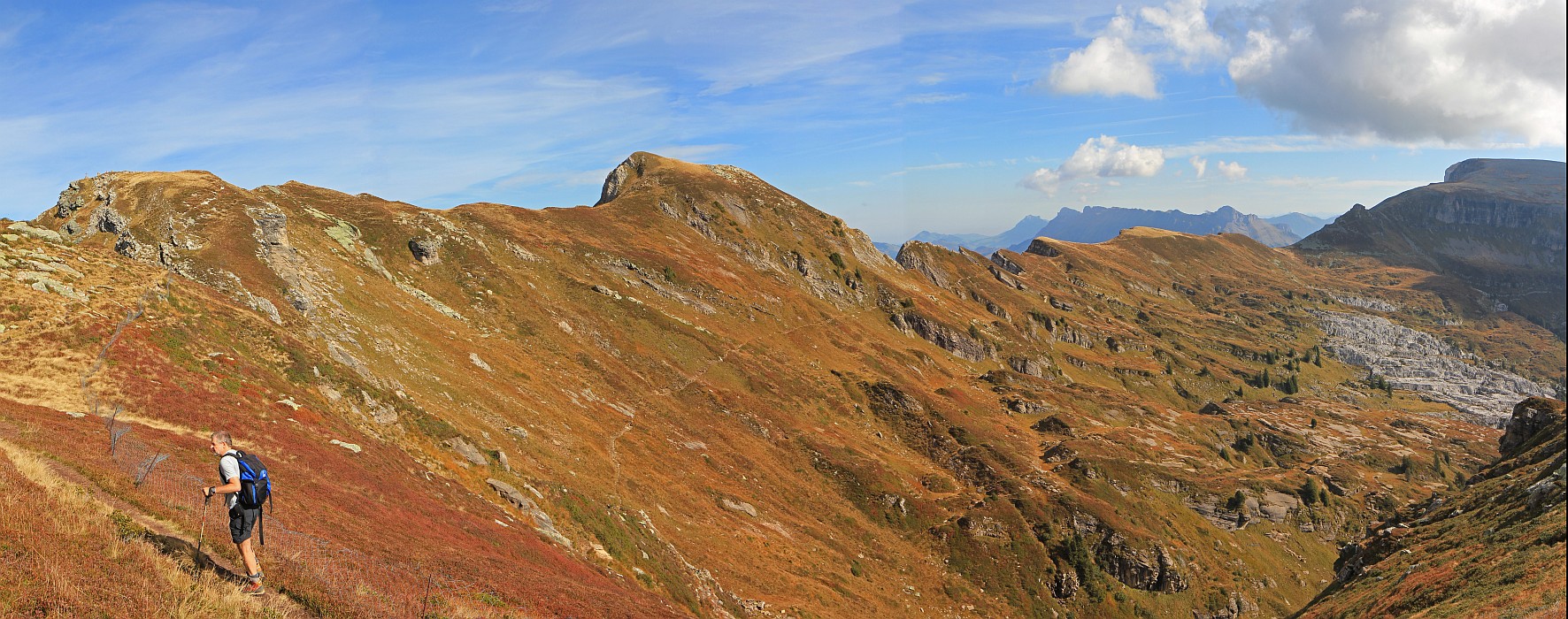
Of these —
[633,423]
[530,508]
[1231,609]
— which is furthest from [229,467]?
[1231,609]

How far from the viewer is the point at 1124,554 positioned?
3214 inches

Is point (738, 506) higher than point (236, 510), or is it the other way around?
point (236, 510)

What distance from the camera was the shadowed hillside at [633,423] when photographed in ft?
102

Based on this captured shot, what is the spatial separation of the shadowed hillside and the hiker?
1.33 metres

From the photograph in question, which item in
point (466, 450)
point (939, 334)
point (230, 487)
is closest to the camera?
point (230, 487)

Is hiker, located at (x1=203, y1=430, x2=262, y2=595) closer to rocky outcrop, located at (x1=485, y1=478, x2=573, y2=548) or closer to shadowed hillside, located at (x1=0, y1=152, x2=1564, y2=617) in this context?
shadowed hillside, located at (x1=0, y1=152, x2=1564, y2=617)

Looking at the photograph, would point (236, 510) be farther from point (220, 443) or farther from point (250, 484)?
point (220, 443)

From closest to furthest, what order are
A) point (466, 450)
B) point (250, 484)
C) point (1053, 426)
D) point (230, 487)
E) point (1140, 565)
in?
point (230, 487)
point (250, 484)
point (466, 450)
point (1140, 565)
point (1053, 426)

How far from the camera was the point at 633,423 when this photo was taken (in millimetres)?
70750

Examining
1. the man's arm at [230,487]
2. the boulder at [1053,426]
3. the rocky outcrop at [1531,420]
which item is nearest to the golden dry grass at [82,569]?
the man's arm at [230,487]

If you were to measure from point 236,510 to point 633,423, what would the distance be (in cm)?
5613

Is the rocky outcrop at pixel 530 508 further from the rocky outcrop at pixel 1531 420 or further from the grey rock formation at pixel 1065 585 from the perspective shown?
the rocky outcrop at pixel 1531 420

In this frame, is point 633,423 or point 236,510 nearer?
point 236,510

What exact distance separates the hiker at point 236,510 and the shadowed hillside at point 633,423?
4.37ft
